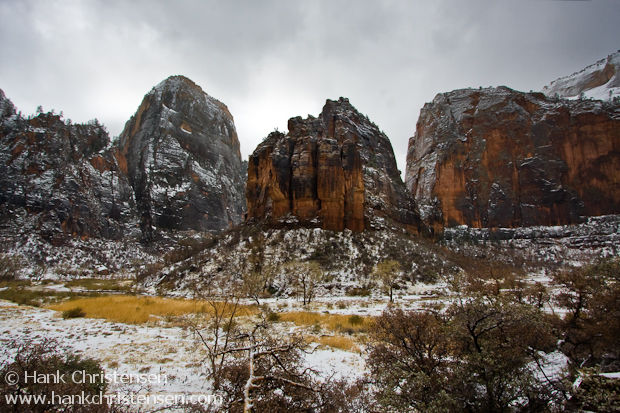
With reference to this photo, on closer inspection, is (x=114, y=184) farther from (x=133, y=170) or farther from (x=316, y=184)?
(x=316, y=184)

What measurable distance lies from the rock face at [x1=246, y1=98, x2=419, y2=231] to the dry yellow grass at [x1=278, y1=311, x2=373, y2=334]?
24217 mm

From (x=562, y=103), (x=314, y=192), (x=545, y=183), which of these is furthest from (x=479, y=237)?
(x=314, y=192)

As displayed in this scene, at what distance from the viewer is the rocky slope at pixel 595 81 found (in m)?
145

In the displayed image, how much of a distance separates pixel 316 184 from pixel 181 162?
8653 cm

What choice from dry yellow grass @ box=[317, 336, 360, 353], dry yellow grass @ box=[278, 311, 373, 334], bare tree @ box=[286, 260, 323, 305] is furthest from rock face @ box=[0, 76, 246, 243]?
dry yellow grass @ box=[317, 336, 360, 353]

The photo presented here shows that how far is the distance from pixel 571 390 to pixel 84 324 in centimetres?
1861

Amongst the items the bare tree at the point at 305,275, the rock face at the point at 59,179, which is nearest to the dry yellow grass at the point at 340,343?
the bare tree at the point at 305,275

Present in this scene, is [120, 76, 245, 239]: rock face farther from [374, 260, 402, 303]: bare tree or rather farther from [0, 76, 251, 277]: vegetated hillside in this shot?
[374, 260, 402, 303]: bare tree

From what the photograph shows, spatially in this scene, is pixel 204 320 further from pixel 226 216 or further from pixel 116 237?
pixel 226 216

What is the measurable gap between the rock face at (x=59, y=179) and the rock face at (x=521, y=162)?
316 feet

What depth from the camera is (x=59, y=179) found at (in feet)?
257

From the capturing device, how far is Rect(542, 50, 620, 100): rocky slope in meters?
145

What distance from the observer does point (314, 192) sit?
43.6 m

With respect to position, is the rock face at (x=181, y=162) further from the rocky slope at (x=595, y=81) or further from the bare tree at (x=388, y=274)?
the rocky slope at (x=595, y=81)
